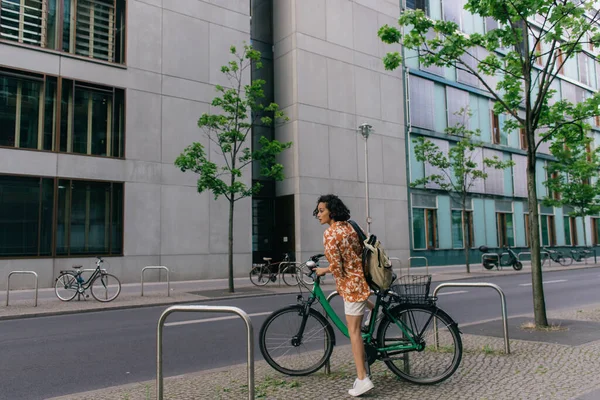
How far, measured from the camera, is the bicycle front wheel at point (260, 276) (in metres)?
19.4

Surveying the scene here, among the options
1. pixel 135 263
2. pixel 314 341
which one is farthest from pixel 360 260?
pixel 135 263

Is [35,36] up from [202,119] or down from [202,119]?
up

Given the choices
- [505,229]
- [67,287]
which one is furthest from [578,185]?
[67,287]

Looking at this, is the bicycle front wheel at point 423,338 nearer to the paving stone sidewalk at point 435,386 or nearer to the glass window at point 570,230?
the paving stone sidewalk at point 435,386

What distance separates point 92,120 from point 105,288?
8765 millimetres

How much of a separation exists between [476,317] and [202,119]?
11.1 meters

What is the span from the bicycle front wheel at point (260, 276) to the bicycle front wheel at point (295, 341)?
14.1 metres

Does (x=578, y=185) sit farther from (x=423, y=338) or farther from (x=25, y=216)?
(x=423, y=338)

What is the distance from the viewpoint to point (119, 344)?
8.06 meters

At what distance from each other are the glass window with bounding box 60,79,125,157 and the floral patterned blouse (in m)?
17.1

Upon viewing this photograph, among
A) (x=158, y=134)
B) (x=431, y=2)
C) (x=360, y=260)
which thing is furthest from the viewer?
(x=431, y=2)

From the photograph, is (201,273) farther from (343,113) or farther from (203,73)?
(343,113)

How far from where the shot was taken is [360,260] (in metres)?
4.89

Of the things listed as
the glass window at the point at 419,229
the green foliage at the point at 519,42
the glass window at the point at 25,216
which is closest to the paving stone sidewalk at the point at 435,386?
the green foliage at the point at 519,42
